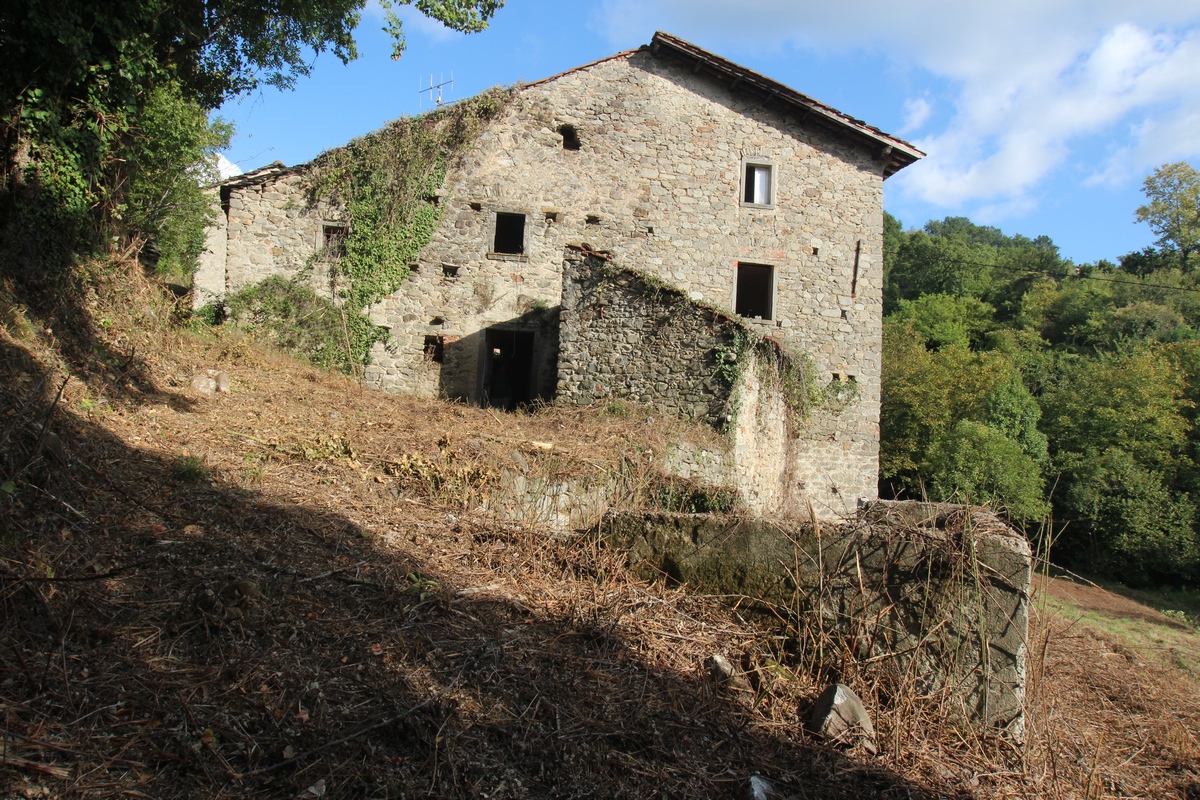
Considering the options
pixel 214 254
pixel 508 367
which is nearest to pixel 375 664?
pixel 508 367

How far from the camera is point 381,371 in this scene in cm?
1448

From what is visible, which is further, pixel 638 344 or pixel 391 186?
pixel 391 186

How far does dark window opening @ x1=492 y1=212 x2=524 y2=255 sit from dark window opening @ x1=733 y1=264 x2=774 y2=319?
176 inches

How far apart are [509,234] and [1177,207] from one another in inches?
1953

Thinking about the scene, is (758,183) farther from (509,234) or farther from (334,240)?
(334,240)

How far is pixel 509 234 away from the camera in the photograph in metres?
15.3

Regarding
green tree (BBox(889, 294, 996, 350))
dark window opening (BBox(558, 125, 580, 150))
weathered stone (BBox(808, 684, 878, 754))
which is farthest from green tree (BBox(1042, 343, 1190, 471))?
weathered stone (BBox(808, 684, 878, 754))

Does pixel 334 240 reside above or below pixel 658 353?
above

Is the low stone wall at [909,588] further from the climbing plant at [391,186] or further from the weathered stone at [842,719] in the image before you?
the climbing plant at [391,186]

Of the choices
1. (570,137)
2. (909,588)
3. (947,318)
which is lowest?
(909,588)

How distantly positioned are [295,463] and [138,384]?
266cm

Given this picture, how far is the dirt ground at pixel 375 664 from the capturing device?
3.17m

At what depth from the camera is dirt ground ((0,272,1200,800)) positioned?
3.17m

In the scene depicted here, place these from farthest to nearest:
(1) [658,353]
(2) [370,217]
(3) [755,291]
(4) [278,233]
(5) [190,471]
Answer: (3) [755,291] < (2) [370,217] < (4) [278,233] < (1) [658,353] < (5) [190,471]
